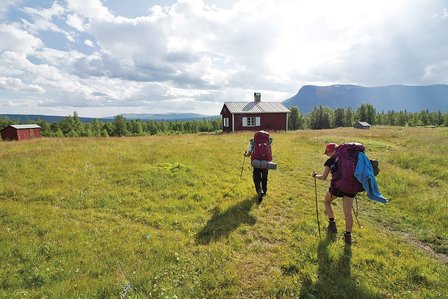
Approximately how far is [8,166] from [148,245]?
9.34 m

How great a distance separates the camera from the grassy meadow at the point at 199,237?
4.44 metres

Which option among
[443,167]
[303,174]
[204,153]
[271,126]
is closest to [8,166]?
[204,153]

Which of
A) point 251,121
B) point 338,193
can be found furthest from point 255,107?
point 338,193

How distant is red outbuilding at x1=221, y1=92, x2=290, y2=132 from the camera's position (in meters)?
37.6

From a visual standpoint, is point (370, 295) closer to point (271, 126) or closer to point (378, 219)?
point (378, 219)

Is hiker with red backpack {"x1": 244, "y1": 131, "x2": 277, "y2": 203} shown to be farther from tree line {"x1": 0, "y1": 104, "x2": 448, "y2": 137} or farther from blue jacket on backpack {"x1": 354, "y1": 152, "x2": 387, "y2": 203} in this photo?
tree line {"x1": 0, "y1": 104, "x2": 448, "y2": 137}

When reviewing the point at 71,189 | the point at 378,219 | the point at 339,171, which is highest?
the point at 339,171

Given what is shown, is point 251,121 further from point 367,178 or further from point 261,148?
point 367,178

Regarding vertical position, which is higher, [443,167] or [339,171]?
[339,171]

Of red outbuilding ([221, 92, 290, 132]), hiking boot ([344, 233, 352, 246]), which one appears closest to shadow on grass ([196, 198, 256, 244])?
hiking boot ([344, 233, 352, 246])

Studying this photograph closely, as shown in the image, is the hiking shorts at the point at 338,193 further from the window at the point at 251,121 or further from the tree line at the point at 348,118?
the tree line at the point at 348,118

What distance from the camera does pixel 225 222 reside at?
6.89 m

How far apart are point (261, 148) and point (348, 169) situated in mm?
3331

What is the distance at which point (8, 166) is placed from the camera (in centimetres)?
1079
